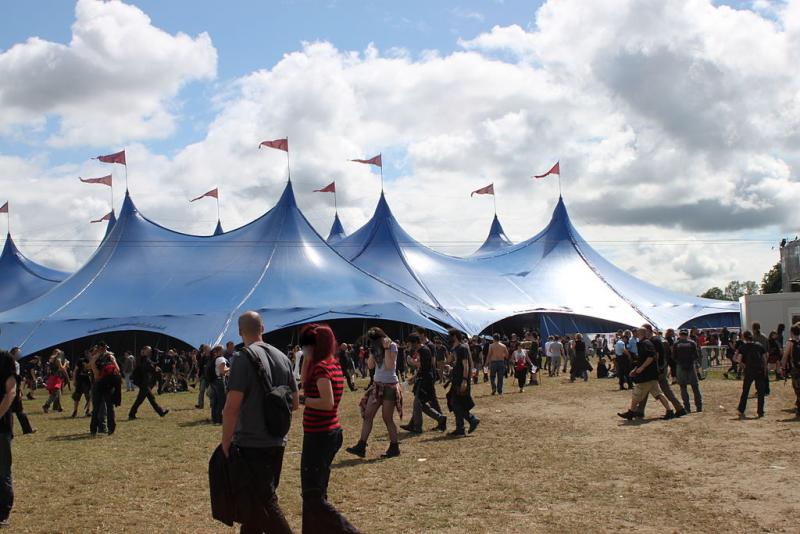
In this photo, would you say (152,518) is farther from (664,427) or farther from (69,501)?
(664,427)

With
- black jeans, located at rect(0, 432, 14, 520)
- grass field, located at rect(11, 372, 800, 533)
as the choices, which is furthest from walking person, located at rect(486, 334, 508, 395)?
black jeans, located at rect(0, 432, 14, 520)

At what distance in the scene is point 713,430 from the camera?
32.6 feet

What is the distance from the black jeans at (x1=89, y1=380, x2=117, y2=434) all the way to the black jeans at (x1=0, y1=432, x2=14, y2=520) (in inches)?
214

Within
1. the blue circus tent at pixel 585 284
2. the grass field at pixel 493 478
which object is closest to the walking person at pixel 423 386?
the grass field at pixel 493 478

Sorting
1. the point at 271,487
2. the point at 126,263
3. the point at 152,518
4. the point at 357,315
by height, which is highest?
the point at 126,263

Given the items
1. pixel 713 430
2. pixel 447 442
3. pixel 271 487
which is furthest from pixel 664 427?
pixel 271 487

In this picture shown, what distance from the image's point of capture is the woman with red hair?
4.70 m

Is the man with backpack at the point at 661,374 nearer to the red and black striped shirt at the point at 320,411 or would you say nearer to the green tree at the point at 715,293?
the red and black striped shirt at the point at 320,411

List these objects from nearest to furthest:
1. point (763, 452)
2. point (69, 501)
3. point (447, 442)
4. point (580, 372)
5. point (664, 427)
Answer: point (69, 501) < point (763, 452) < point (447, 442) < point (664, 427) < point (580, 372)

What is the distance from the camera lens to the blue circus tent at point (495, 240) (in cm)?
4519

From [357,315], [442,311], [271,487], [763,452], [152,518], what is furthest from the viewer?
[442,311]

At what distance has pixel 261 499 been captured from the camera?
4.21 meters

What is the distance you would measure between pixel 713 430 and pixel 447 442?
10.9 feet

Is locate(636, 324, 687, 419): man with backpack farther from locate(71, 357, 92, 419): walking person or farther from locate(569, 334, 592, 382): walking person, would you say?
locate(71, 357, 92, 419): walking person
